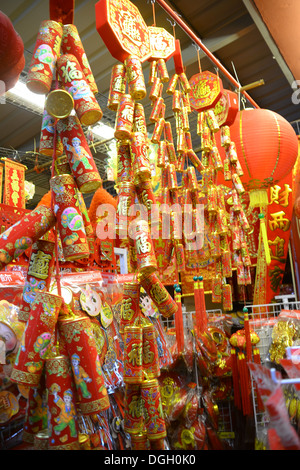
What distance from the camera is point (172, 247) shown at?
169 centimetres

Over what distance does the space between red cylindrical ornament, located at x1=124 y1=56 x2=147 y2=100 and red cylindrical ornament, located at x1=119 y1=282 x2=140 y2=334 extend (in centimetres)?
58

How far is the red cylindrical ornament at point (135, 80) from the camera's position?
111cm

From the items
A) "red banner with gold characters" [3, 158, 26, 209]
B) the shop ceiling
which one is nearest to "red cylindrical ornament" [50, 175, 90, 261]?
the shop ceiling

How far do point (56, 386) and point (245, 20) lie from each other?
3.17 meters

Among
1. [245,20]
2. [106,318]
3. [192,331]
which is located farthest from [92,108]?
[245,20]

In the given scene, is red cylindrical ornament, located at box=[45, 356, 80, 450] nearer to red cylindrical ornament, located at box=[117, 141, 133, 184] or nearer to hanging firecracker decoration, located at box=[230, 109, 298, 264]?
red cylindrical ornament, located at box=[117, 141, 133, 184]

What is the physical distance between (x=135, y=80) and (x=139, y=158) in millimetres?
249

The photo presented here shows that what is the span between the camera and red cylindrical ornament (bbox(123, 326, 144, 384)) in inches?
39.1

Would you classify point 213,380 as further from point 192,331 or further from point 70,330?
point 70,330

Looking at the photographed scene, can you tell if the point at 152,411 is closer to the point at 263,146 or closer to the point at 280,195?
the point at 263,146

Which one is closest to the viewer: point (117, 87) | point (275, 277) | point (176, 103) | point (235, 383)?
point (117, 87)

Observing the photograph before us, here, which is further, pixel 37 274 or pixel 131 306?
pixel 131 306

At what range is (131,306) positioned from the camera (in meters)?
1.08

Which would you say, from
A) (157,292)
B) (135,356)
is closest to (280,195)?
(157,292)
